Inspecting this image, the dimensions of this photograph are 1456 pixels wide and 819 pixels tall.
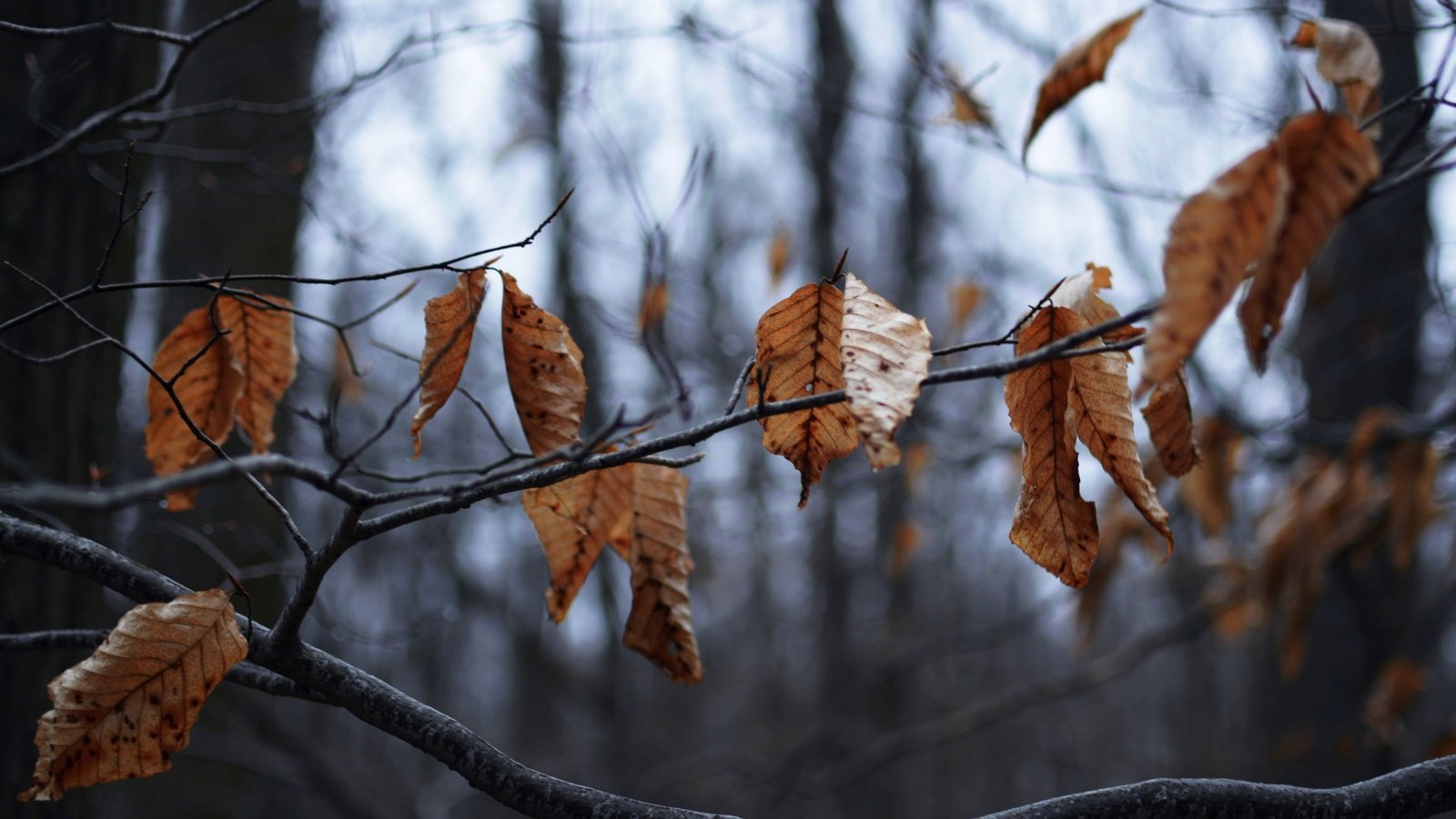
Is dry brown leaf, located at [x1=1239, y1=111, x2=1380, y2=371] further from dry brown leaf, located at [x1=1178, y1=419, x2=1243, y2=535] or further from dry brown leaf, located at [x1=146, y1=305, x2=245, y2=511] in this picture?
dry brown leaf, located at [x1=1178, y1=419, x2=1243, y2=535]

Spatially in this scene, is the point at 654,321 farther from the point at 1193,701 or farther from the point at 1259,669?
the point at 1193,701

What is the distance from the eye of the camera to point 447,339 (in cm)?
93

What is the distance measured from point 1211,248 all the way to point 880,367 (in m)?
0.25

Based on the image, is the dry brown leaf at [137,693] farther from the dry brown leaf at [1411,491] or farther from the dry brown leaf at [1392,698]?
the dry brown leaf at [1392,698]

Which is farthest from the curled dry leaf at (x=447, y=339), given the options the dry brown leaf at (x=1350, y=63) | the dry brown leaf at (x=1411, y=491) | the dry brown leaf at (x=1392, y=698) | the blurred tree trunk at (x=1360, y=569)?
the blurred tree trunk at (x=1360, y=569)

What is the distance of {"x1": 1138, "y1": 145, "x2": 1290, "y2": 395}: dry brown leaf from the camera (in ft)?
2.02

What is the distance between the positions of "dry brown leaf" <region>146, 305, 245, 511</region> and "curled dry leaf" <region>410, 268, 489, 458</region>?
400mm

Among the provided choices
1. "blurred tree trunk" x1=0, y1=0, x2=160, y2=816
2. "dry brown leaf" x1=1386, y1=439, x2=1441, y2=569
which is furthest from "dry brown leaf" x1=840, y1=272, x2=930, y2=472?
"dry brown leaf" x1=1386, y1=439, x2=1441, y2=569

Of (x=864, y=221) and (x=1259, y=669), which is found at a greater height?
(x=864, y=221)

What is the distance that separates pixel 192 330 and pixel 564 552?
565 mm

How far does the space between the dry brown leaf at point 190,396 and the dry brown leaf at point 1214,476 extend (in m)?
2.27

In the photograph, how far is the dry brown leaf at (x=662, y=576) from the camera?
1.12 meters

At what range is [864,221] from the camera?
25.4 feet

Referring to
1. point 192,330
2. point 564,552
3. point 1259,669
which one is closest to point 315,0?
point 192,330
